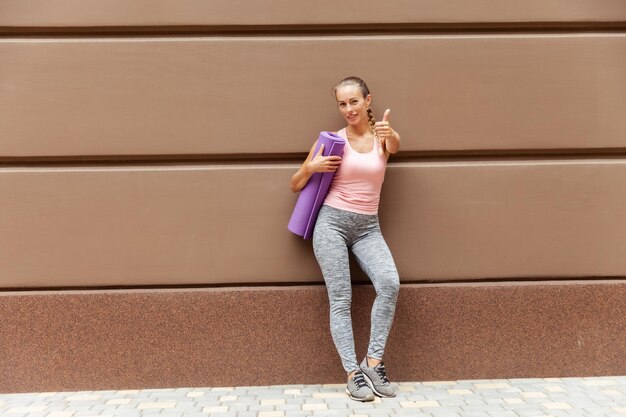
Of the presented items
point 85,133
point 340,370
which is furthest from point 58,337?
point 340,370

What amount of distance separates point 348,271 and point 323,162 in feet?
2.30

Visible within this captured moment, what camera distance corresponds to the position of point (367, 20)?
4.02 meters

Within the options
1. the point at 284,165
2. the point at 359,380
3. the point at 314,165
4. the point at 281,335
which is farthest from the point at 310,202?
the point at 359,380

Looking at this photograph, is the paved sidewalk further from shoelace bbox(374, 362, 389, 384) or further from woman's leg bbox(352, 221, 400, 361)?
woman's leg bbox(352, 221, 400, 361)

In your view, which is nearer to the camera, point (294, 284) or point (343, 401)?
point (343, 401)

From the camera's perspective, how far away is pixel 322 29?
4039 millimetres

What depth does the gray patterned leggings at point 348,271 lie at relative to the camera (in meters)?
3.69

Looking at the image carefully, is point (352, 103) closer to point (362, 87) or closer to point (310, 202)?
point (362, 87)

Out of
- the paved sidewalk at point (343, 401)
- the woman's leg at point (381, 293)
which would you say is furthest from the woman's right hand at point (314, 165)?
the paved sidewalk at point (343, 401)

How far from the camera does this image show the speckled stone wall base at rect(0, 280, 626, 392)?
12.8ft

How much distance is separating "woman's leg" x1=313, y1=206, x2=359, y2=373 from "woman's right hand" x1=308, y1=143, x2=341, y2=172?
0.95 feet

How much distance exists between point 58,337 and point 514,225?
311 centimetres

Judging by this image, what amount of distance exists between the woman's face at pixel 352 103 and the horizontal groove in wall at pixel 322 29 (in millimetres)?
523

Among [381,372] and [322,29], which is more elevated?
[322,29]
